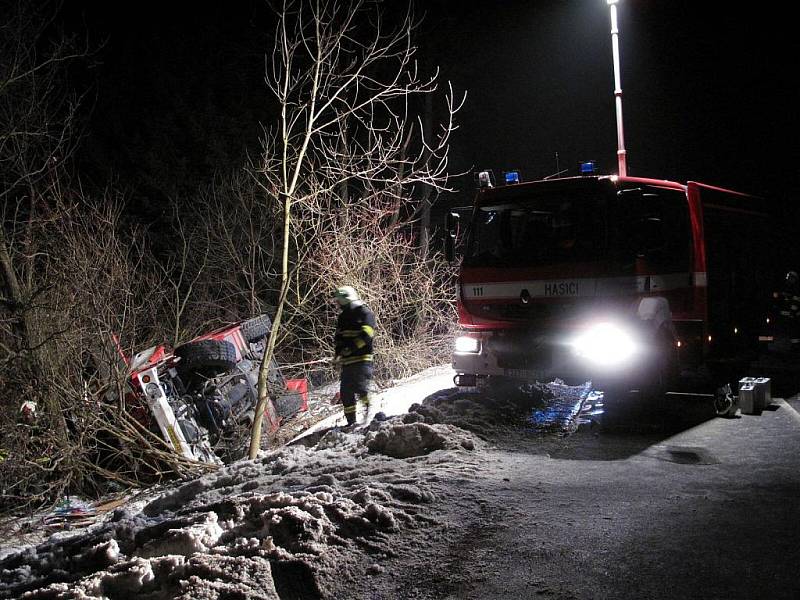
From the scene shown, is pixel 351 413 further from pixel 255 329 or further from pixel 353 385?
pixel 255 329

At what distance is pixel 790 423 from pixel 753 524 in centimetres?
333

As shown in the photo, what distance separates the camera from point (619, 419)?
6.80 m

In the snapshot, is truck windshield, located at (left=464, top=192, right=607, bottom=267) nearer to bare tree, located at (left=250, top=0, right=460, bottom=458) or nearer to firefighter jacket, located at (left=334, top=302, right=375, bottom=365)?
bare tree, located at (left=250, top=0, right=460, bottom=458)

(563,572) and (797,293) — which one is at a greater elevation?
(797,293)

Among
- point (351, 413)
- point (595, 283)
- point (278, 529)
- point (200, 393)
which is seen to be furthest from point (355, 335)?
point (278, 529)

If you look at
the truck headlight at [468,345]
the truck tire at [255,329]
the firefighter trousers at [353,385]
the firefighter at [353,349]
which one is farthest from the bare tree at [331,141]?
the truck headlight at [468,345]

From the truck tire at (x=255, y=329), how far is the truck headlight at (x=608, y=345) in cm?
485

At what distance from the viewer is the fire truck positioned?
6.50 metres

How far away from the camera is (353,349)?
24.2 ft

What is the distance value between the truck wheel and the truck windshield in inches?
129

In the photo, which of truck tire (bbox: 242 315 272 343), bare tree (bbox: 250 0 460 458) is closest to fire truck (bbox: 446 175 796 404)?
bare tree (bbox: 250 0 460 458)

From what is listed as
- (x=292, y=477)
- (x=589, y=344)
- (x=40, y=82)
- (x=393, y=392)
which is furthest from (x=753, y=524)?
(x=40, y=82)

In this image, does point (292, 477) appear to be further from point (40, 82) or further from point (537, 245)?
point (40, 82)

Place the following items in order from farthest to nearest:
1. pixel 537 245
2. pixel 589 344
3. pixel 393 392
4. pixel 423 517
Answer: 1. pixel 393 392
2. pixel 537 245
3. pixel 589 344
4. pixel 423 517
